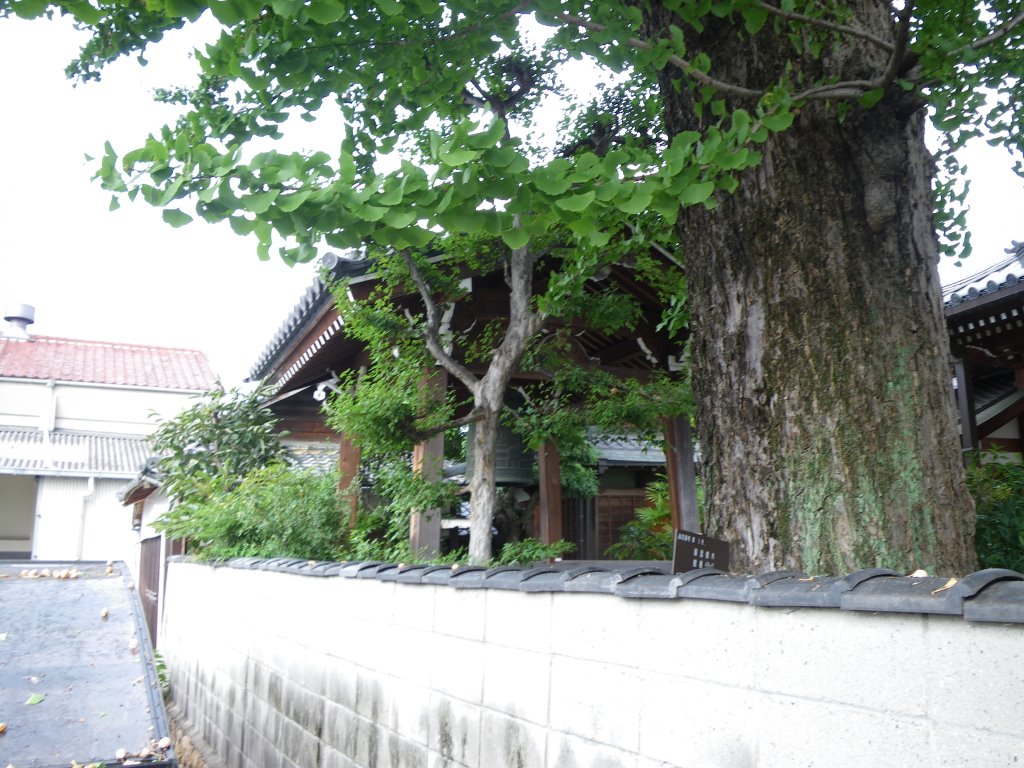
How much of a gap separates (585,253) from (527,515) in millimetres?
5830

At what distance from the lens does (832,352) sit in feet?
13.0

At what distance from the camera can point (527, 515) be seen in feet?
40.7

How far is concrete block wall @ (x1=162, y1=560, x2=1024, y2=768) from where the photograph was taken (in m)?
2.04

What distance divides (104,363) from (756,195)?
29431mm

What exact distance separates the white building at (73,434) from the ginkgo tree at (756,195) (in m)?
20.1

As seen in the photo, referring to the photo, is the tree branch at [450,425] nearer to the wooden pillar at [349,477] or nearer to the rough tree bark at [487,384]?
the rough tree bark at [487,384]

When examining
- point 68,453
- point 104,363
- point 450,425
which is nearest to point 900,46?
point 450,425

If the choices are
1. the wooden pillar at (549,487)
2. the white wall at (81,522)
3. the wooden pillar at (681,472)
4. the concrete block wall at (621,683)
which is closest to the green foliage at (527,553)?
the concrete block wall at (621,683)

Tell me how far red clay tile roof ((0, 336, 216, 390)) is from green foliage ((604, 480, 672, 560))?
1782cm

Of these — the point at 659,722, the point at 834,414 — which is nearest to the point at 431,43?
the point at 834,414

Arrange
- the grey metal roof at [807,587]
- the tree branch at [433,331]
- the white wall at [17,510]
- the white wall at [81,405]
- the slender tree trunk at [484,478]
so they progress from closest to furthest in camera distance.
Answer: the grey metal roof at [807,587]
the slender tree trunk at [484,478]
the tree branch at [433,331]
the white wall at [17,510]
the white wall at [81,405]

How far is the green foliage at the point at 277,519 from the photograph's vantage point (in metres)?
8.82

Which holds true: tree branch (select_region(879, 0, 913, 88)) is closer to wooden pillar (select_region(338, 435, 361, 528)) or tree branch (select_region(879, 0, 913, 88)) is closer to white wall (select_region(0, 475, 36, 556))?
wooden pillar (select_region(338, 435, 361, 528))

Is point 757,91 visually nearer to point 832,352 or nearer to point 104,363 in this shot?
point 832,352
